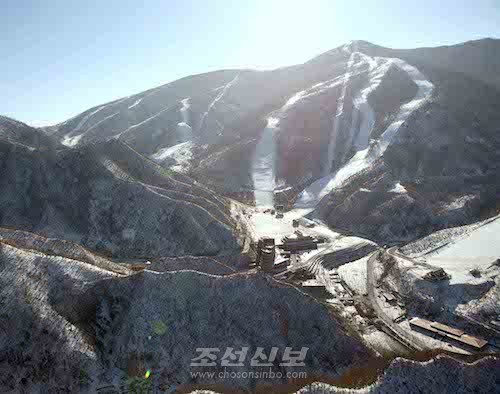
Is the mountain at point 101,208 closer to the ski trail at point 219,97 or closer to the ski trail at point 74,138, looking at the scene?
the ski trail at point 219,97

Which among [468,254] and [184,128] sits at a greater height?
[184,128]

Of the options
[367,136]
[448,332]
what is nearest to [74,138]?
[367,136]

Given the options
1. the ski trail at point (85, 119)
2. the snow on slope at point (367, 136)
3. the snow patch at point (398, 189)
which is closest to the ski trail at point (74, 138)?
the ski trail at point (85, 119)

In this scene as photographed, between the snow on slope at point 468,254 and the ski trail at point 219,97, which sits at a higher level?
the ski trail at point 219,97

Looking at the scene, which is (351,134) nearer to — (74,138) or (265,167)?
(265,167)

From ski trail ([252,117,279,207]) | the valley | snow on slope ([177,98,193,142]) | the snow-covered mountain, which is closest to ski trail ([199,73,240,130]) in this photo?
the snow-covered mountain

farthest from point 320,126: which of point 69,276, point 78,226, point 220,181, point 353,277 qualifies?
point 69,276

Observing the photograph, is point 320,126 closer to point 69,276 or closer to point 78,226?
point 78,226
